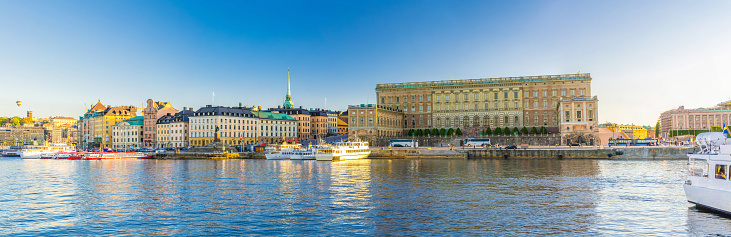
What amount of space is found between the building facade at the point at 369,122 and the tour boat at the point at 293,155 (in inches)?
990

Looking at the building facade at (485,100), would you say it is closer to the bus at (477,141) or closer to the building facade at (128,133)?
the bus at (477,141)

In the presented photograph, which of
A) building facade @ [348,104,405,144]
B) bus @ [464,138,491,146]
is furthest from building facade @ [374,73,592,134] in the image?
bus @ [464,138,491,146]

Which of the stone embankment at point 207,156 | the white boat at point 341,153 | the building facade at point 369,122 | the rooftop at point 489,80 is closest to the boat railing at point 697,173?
the white boat at point 341,153

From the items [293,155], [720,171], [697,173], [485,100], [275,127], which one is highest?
[485,100]

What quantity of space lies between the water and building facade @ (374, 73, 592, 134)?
2949 inches

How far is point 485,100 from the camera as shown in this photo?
127062 mm

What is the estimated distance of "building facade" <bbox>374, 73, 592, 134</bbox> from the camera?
121 m

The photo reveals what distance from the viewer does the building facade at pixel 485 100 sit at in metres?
121

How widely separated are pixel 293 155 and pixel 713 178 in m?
75.8

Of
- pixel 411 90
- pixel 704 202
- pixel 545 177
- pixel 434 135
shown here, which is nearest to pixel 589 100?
pixel 434 135

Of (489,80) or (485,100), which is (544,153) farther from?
(489,80)

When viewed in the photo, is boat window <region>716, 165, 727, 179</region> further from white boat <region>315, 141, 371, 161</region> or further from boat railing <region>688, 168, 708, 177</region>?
white boat <region>315, 141, 371, 161</region>

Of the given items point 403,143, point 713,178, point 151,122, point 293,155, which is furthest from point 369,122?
point 713,178

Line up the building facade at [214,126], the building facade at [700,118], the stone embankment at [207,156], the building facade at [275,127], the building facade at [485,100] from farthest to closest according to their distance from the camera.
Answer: the building facade at [275,127], the building facade at [214,126], the building facade at [700,118], the building facade at [485,100], the stone embankment at [207,156]
